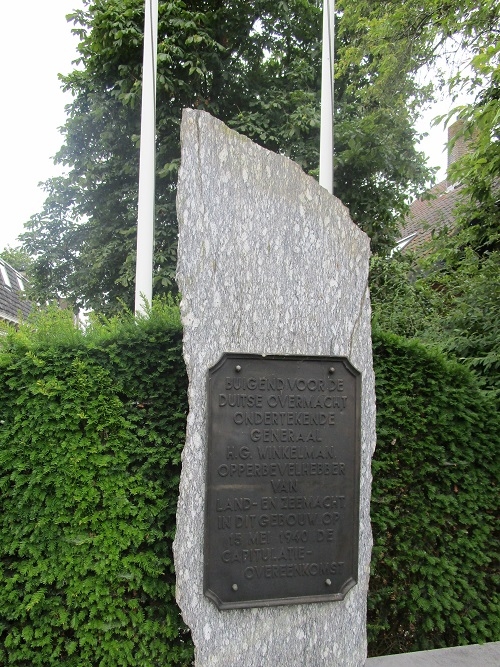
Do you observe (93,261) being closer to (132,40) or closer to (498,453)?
(132,40)

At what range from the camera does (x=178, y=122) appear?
1054cm

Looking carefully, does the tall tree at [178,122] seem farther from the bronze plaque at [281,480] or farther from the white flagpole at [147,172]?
the bronze plaque at [281,480]

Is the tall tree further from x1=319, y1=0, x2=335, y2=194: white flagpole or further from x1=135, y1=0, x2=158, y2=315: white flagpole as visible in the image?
x1=135, y1=0, x2=158, y2=315: white flagpole

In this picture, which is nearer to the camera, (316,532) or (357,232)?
(316,532)

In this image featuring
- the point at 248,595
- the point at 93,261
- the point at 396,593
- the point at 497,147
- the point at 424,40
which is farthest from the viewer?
the point at 93,261

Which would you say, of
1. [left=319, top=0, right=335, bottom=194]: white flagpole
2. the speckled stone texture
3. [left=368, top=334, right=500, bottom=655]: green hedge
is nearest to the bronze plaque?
the speckled stone texture

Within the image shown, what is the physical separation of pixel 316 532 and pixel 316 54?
36.8 feet

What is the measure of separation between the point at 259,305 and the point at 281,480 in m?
0.87

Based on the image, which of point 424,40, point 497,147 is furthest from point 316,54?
point 497,147

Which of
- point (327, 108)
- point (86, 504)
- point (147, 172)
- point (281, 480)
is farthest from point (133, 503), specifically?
point (327, 108)

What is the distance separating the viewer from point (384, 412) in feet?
12.5

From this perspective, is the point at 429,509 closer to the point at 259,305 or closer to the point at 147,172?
the point at 259,305

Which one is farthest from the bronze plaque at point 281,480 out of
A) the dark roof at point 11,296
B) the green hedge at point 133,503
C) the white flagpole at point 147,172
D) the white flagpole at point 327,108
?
the dark roof at point 11,296

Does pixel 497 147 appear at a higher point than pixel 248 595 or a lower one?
higher
